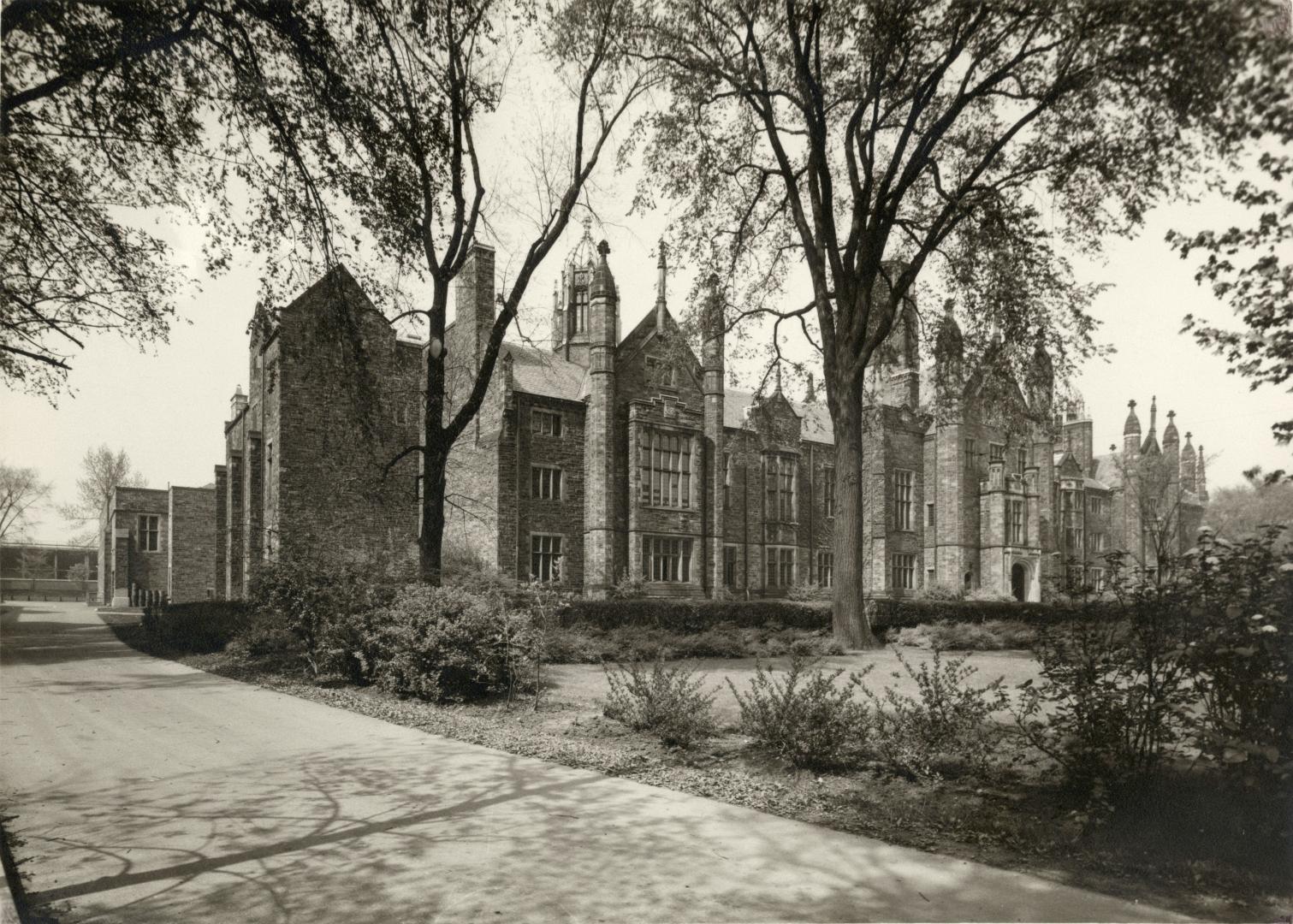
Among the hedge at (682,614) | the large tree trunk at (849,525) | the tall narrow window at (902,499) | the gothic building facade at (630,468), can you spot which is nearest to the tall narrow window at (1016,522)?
the gothic building facade at (630,468)

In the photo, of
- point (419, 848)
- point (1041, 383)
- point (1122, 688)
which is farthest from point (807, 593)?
point (419, 848)

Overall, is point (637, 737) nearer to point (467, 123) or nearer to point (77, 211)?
point (77, 211)

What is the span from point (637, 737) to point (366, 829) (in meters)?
3.82

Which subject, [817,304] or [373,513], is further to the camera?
[373,513]

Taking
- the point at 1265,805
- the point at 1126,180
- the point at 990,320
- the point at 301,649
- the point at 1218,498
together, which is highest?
the point at 1126,180

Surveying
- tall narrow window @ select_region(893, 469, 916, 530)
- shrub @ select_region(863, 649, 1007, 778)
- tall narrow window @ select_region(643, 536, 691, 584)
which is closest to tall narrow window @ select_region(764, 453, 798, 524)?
tall narrow window @ select_region(643, 536, 691, 584)

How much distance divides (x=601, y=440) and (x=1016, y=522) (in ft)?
87.5

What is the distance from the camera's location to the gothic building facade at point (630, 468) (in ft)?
81.0

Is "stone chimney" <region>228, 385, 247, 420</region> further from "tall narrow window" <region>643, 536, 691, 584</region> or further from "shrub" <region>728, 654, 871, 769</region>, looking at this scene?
"shrub" <region>728, 654, 871, 769</region>

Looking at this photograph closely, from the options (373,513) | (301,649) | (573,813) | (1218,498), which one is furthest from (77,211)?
(373,513)

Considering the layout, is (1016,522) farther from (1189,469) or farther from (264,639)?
(264,639)

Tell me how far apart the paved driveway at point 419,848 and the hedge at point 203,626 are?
35.0ft

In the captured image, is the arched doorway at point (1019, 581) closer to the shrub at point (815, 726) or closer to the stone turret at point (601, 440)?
the stone turret at point (601, 440)

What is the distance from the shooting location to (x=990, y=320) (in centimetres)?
1825
